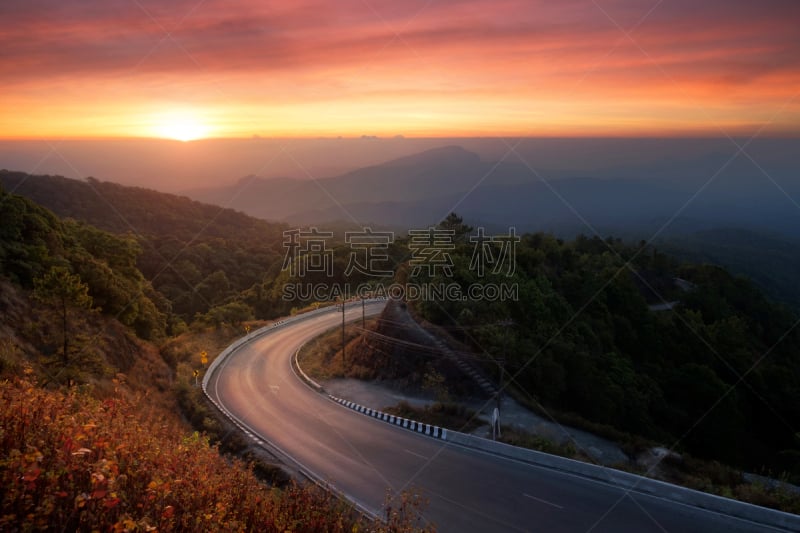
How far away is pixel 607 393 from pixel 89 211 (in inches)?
4019

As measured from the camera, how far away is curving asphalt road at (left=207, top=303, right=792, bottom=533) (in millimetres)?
11406

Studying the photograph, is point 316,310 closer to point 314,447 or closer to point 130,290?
point 130,290

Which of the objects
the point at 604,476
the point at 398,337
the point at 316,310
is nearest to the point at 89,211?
the point at 316,310

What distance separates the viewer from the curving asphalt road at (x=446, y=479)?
37.4 feet

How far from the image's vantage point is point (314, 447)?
17.1 metres

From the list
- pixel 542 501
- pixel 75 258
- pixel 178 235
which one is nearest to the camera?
pixel 542 501

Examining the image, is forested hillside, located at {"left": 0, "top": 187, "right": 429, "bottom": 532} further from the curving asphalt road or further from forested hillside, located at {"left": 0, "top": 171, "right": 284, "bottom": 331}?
forested hillside, located at {"left": 0, "top": 171, "right": 284, "bottom": 331}

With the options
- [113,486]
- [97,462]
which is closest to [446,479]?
[113,486]

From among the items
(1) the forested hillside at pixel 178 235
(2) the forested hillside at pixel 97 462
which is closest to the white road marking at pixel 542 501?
(2) the forested hillside at pixel 97 462

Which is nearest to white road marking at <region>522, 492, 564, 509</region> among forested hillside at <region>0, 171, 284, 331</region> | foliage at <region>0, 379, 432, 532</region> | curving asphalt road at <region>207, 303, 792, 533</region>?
curving asphalt road at <region>207, 303, 792, 533</region>

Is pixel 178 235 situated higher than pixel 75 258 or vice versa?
pixel 178 235

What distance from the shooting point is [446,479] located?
13.8m

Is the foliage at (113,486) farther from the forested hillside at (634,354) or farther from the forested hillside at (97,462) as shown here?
the forested hillside at (634,354)

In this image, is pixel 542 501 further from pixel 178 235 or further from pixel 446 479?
pixel 178 235
